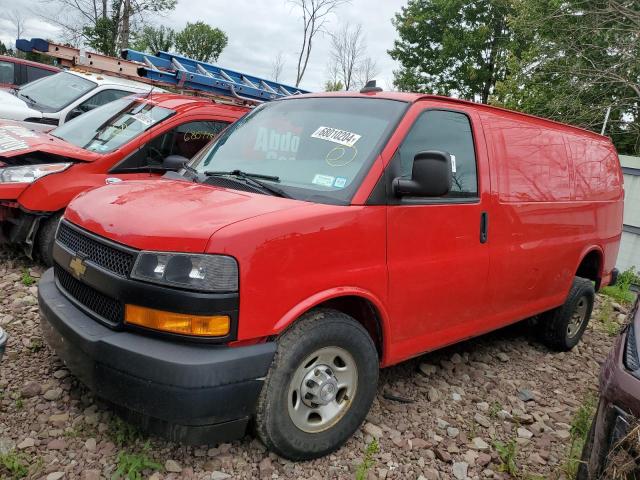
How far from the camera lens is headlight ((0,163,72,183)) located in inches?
176

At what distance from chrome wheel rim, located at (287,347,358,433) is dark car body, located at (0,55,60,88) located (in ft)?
41.0

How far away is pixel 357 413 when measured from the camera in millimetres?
2824

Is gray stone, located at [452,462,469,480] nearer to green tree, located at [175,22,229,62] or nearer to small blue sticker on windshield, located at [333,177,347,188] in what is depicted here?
small blue sticker on windshield, located at [333,177,347,188]

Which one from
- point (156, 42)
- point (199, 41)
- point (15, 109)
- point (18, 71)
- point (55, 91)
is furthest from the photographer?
point (199, 41)

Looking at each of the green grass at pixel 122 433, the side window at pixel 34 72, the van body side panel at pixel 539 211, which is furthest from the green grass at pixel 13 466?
the side window at pixel 34 72

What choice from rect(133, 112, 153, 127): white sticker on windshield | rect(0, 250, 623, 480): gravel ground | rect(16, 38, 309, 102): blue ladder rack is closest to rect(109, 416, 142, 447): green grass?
rect(0, 250, 623, 480): gravel ground

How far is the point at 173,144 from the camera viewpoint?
5.31 meters

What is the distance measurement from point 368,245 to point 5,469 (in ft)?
6.84

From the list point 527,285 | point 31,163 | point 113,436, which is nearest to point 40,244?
point 31,163

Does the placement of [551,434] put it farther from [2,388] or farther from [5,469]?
[2,388]

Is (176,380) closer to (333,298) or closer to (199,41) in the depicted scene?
(333,298)

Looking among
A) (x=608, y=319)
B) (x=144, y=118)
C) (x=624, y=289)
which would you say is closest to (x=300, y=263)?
(x=144, y=118)

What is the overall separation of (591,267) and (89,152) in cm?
503

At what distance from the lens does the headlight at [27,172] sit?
176 inches
